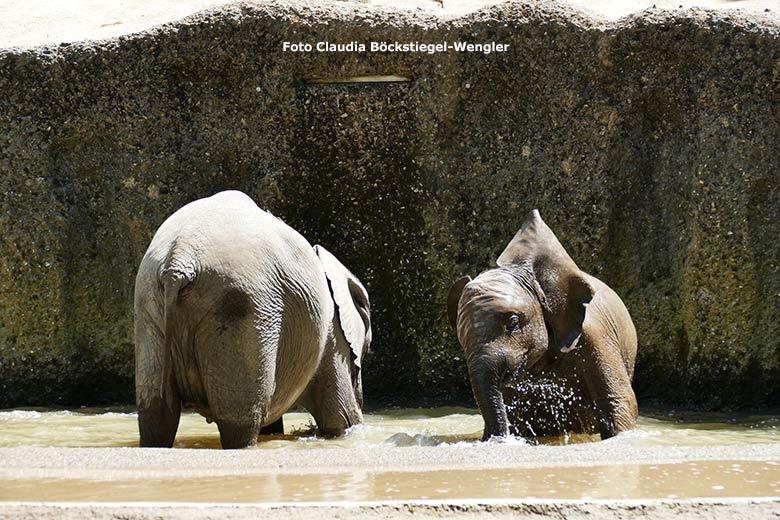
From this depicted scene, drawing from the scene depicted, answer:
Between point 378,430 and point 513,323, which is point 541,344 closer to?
point 513,323

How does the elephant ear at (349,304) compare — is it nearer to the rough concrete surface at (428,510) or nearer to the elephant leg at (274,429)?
the elephant leg at (274,429)

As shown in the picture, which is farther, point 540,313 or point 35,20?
point 35,20

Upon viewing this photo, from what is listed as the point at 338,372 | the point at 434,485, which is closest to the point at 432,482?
the point at 434,485

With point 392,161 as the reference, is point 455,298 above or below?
below

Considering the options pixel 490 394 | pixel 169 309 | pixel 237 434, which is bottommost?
pixel 237 434

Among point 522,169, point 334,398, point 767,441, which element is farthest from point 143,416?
point 522,169

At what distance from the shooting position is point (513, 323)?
19.3 feet

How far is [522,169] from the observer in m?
8.52

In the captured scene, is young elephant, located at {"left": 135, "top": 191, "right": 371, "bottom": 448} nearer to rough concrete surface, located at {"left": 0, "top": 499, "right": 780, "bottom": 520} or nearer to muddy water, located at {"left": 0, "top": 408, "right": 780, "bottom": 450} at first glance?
muddy water, located at {"left": 0, "top": 408, "right": 780, "bottom": 450}

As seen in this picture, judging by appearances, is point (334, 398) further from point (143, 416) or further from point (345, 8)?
point (345, 8)

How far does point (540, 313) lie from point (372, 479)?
103 inches

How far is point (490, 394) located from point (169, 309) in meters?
1.50

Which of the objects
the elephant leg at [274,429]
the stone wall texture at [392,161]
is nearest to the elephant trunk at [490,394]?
the elephant leg at [274,429]

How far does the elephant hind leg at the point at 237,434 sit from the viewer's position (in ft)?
17.9
